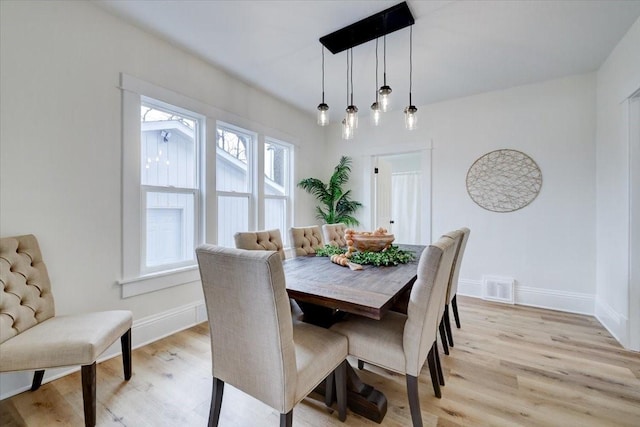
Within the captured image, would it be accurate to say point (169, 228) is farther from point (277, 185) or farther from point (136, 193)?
point (277, 185)

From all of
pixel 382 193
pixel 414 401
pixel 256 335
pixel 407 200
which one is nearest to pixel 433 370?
pixel 414 401

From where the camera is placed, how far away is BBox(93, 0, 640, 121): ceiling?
204 cm

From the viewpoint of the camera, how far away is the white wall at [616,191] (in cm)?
227

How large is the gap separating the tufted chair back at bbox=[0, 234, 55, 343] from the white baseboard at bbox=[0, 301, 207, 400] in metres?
0.45

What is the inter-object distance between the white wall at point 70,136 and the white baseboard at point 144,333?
0.07ft

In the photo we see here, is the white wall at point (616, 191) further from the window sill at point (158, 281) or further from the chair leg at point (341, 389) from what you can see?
the window sill at point (158, 281)

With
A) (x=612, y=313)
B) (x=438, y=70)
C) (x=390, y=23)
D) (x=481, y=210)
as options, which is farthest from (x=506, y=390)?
(x=438, y=70)

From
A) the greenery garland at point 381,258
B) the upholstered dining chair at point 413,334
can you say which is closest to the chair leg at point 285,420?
the upholstered dining chair at point 413,334

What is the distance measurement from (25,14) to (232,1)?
130 cm

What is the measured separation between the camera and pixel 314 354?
1.29m

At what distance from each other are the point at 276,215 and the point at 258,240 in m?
1.70

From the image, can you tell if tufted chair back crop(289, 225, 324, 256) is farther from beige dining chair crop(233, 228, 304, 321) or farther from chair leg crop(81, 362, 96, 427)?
chair leg crop(81, 362, 96, 427)

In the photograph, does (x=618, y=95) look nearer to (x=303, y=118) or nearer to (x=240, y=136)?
(x=303, y=118)

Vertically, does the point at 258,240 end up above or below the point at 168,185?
below
